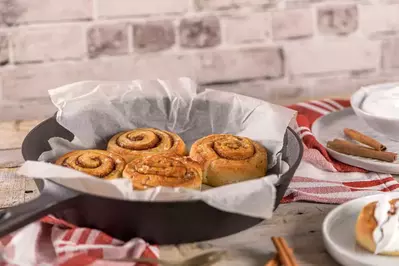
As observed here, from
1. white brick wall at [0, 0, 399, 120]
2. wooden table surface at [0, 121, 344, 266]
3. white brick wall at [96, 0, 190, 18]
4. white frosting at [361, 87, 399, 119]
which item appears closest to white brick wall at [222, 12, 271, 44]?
white brick wall at [0, 0, 399, 120]

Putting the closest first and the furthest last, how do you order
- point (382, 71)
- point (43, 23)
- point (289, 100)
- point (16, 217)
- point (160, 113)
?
point (16, 217), point (160, 113), point (43, 23), point (289, 100), point (382, 71)

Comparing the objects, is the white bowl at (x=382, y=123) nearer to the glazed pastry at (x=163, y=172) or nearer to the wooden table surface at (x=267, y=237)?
the wooden table surface at (x=267, y=237)

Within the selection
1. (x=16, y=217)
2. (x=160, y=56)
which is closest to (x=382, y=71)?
(x=160, y=56)

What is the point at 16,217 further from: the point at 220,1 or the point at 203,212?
the point at 220,1

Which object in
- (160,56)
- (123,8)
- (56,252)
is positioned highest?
(123,8)

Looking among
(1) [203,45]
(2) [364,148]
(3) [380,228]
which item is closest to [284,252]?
(3) [380,228]

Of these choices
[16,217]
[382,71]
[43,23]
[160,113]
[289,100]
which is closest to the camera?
[16,217]

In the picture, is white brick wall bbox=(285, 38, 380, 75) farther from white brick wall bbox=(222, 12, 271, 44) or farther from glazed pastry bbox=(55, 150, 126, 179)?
glazed pastry bbox=(55, 150, 126, 179)
